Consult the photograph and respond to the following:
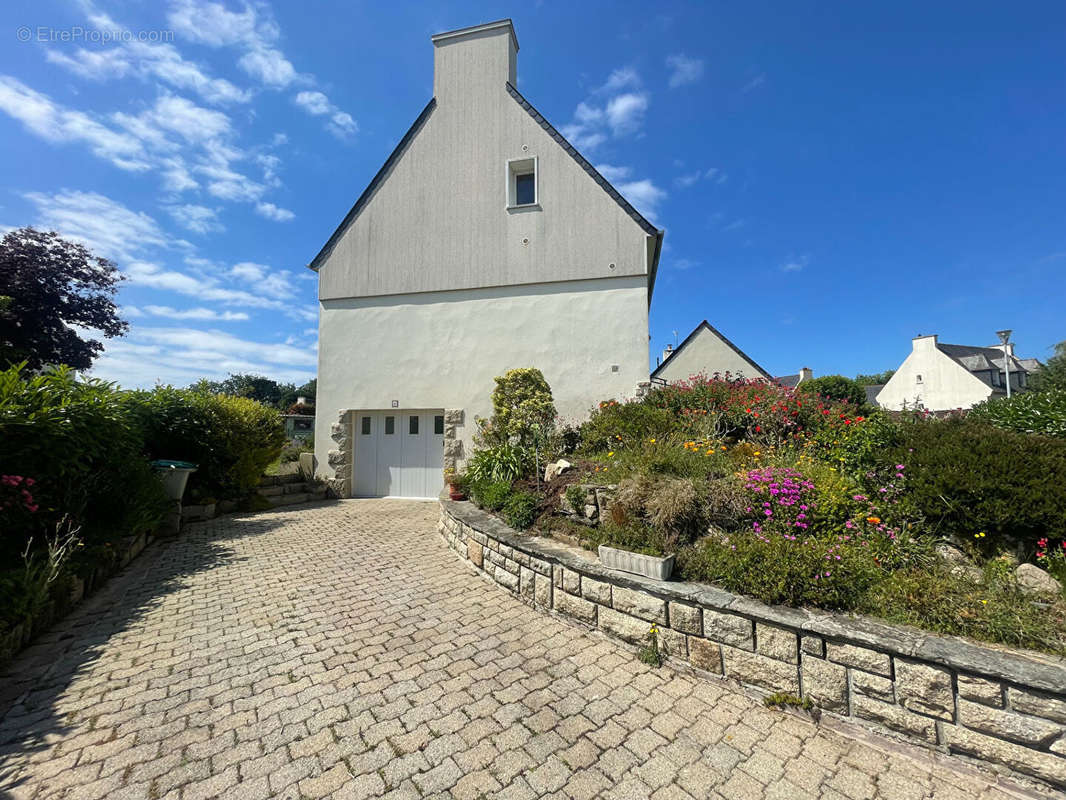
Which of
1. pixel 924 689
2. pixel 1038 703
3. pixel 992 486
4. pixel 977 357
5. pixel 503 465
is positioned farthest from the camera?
pixel 977 357

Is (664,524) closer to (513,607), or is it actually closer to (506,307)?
(513,607)

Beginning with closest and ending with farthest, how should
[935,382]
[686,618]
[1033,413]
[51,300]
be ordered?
[686,618] < [1033,413] < [51,300] < [935,382]

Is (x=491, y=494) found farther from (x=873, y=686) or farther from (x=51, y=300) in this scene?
(x=51, y=300)

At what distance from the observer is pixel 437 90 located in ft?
30.5

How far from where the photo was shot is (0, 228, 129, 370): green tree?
37.9 feet

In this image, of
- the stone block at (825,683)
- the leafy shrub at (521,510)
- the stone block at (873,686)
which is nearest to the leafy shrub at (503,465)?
the leafy shrub at (521,510)

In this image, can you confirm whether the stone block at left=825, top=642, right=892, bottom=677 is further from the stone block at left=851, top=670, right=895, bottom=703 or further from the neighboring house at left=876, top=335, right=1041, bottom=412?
the neighboring house at left=876, top=335, right=1041, bottom=412

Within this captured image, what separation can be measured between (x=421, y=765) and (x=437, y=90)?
11117mm

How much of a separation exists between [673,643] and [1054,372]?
27445 mm

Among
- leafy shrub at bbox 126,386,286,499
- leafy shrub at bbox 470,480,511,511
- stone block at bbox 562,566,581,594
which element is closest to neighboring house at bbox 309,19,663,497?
leafy shrub at bbox 126,386,286,499

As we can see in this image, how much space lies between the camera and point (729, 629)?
264 centimetres

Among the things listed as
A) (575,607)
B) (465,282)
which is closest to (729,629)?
(575,607)

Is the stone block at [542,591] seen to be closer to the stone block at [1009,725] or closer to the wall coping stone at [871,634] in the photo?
the wall coping stone at [871,634]

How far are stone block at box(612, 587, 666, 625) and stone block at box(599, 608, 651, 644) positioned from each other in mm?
44
